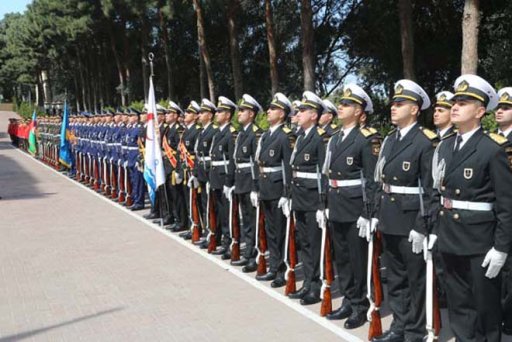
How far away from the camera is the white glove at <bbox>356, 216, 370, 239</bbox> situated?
5.21 metres

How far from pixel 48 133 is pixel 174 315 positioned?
1941cm

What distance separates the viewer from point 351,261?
5.64 metres

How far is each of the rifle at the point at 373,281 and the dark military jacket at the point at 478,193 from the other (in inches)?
38.0

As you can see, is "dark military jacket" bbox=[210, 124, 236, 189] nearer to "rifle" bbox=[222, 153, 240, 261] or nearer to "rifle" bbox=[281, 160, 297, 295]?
"rifle" bbox=[222, 153, 240, 261]

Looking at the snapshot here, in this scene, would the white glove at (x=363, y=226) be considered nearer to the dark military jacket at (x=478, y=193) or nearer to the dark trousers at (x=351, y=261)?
the dark trousers at (x=351, y=261)

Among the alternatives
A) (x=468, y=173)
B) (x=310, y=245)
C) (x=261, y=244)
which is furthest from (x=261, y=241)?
(x=468, y=173)

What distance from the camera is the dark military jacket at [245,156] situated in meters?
7.49

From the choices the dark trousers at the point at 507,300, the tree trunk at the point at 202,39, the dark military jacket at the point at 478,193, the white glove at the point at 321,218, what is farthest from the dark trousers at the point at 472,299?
the tree trunk at the point at 202,39

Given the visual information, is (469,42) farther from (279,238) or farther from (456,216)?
(456,216)

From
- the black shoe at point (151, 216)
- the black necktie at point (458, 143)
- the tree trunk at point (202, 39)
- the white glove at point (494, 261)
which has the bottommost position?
the black shoe at point (151, 216)

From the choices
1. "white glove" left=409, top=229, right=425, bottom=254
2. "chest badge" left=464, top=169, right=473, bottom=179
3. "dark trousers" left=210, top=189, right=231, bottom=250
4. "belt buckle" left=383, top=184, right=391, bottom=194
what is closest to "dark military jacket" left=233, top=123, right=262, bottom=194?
"dark trousers" left=210, top=189, right=231, bottom=250

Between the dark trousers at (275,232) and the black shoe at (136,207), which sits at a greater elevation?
the dark trousers at (275,232)

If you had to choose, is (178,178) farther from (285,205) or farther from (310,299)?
(310,299)

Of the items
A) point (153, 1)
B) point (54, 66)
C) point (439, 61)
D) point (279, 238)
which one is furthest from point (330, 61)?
point (54, 66)
